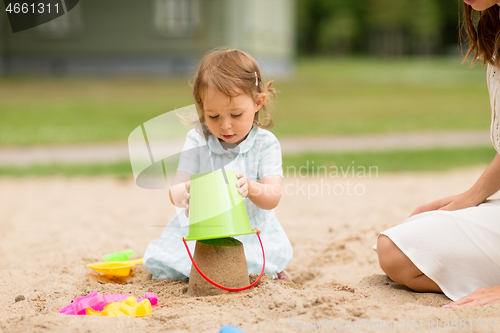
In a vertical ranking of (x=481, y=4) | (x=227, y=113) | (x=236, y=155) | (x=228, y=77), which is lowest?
(x=236, y=155)

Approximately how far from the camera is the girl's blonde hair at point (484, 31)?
229 centimetres

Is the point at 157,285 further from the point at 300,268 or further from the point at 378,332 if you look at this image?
Answer: the point at 378,332

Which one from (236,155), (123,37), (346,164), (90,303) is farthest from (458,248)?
(123,37)

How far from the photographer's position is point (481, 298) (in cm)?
202

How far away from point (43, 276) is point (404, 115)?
964cm

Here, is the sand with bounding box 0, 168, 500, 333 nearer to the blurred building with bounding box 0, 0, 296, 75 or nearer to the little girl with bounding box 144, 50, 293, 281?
the little girl with bounding box 144, 50, 293, 281

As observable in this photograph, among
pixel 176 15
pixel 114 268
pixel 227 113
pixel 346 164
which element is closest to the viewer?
pixel 227 113

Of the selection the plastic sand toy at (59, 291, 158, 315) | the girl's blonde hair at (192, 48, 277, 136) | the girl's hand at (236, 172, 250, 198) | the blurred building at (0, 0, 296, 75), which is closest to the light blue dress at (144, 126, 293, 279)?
the girl's blonde hair at (192, 48, 277, 136)

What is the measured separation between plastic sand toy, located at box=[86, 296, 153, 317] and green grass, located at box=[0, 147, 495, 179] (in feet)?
12.1

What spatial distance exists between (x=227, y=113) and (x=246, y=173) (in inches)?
14.4

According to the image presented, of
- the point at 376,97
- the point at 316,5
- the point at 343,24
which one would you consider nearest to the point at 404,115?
the point at 376,97

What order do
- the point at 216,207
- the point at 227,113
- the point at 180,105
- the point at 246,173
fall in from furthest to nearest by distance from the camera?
the point at 180,105 < the point at 246,173 < the point at 227,113 < the point at 216,207

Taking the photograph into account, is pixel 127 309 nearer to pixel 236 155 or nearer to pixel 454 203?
pixel 236 155

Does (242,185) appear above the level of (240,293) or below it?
above
